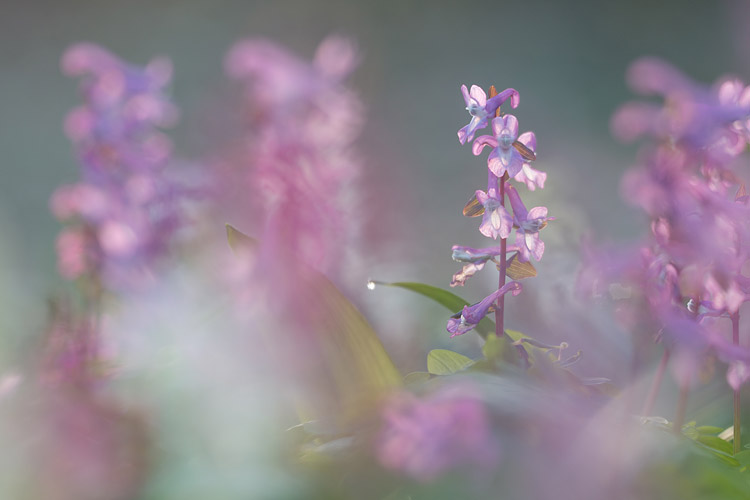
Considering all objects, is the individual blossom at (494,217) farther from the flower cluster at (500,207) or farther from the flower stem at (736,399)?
the flower stem at (736,399)

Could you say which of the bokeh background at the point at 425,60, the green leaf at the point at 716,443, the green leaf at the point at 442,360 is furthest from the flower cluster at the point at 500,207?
the bokeh background at the point at 425,60

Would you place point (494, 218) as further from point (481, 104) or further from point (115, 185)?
point (115, 185)

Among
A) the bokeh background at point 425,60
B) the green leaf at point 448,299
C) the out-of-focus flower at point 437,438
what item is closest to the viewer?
the out-of-focus flower at point 437,438

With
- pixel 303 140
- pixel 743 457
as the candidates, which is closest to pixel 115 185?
pixel 303 140

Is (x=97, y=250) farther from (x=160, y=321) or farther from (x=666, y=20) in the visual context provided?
(x=666, y=20)

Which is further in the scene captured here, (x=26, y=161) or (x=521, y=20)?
(x=521, y=20)

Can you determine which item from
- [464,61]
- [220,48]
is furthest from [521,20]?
[220,48]
